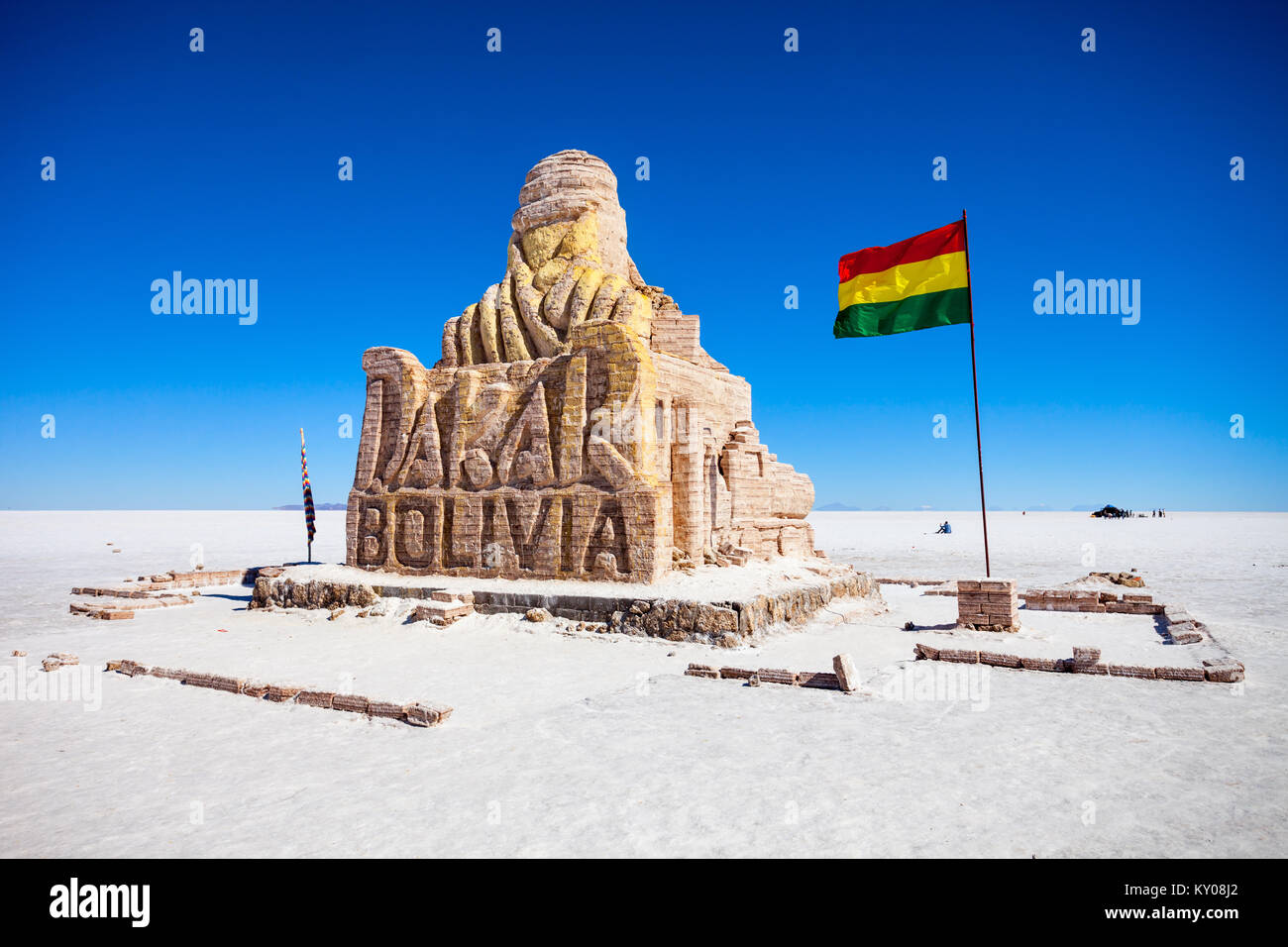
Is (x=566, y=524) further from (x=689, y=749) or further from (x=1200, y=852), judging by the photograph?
(x=1200, y=852)

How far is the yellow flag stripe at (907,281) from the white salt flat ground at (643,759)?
18.6 ft

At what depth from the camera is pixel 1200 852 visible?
446 cm

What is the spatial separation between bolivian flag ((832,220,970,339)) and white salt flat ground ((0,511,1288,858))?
208 inches

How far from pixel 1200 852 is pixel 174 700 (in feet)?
30.4

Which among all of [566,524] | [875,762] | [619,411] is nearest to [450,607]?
[566,524]

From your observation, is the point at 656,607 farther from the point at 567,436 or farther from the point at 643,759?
the point at 643,759

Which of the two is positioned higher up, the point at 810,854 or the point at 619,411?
the point at 619,411

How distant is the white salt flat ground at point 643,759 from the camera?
4.76 metres

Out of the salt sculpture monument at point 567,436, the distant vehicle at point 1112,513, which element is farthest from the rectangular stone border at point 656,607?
the distant vehicle at point 1112,513

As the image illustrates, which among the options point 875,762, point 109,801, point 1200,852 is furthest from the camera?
point 875,762

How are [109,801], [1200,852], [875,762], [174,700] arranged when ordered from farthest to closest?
[174,700], [875,762], [109,801], [1200,852]

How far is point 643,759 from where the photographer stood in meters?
6.18

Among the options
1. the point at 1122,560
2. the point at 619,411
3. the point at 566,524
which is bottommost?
the point at 1122,560
